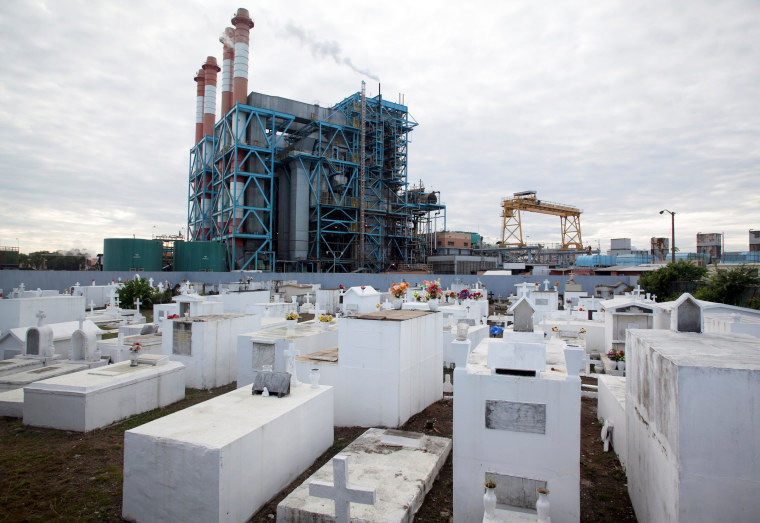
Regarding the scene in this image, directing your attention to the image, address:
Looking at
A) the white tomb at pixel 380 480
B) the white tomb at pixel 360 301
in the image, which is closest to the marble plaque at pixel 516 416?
the white tomb at pixel 380 480

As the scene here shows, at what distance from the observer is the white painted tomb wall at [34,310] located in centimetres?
1681

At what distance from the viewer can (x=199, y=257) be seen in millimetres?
43625

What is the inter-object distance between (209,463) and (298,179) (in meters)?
43.3

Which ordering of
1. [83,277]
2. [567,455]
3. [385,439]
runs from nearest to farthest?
[567,455] < [385,439] < [83,277]

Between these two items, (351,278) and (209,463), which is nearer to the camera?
(209,463)

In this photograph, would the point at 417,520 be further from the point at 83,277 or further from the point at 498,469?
the point at 83,277

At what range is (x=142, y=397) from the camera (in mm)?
10648

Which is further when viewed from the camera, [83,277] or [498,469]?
[83,277]

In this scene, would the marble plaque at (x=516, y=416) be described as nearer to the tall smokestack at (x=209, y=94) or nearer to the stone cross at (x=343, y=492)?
the stone cross at (x=343, y=492)

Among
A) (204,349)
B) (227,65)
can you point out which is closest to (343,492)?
(204,349)

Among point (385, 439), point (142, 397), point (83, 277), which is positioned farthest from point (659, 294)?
point (83, 277)

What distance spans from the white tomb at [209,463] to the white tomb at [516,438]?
288cm

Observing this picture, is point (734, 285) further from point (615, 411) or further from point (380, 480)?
point (380, 480)

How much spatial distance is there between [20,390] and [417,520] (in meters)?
10.8
